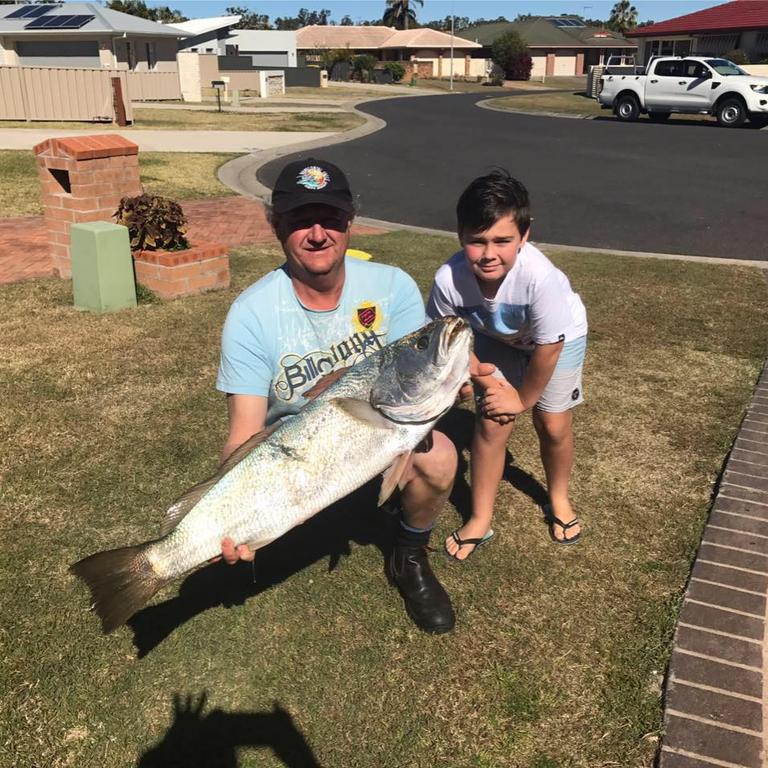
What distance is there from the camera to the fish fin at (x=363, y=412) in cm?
231

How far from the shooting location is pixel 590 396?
17.0 feet

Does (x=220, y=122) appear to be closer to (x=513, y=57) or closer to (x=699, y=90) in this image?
(x=699, y=90)

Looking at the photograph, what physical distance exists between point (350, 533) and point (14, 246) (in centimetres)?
727

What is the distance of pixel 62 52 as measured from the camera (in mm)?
37094

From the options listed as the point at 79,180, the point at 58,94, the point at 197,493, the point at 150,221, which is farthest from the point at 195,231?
the point at 58,94

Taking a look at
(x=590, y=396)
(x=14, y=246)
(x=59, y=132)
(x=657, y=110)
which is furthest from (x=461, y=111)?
(x=590, y=396)

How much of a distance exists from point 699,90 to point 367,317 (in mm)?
26669

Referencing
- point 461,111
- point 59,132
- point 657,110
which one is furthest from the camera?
point 461,111

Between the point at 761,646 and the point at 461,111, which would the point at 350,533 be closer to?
the point at 761,646

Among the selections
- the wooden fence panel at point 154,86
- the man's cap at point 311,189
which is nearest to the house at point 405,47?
the wooden fence panel at point 154,86

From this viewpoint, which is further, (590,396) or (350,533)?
(590,396)

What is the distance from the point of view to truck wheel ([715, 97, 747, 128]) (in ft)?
80.6

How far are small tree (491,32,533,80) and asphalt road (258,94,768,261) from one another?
46676mm

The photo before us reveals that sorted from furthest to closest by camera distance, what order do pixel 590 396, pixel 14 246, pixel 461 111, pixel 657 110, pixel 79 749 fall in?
pixel 461 111
pixel 657 110
pixel 14 246
pixel 590 396
pixel 79 749
